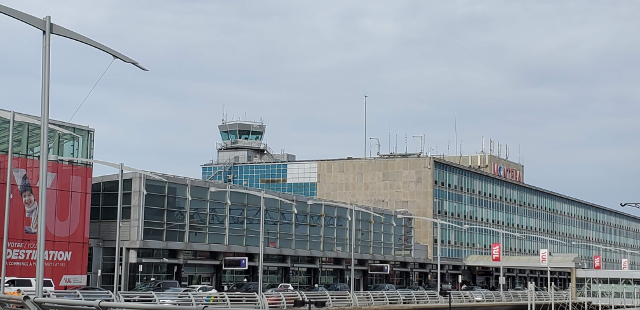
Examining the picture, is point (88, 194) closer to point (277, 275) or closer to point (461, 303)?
point (277, 275)

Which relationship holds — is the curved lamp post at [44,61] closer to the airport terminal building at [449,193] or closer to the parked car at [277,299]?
the parked car at [277,299]

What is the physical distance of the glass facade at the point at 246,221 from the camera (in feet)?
224

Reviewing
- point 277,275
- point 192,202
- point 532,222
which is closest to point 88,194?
point 192,202

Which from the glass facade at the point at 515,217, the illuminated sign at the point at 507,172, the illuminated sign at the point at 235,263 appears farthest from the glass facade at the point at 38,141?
the illuminated sign at the point at 507,172

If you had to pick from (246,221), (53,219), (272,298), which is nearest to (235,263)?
(272,298)

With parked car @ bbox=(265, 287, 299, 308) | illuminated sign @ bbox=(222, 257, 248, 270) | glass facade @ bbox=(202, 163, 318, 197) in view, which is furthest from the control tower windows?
parked car @ bbox=(265, 287, 299, 308)

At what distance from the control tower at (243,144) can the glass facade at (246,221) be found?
4032 cm

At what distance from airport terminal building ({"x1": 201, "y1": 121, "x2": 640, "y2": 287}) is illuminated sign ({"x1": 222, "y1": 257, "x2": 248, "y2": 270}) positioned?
44811 millimetres

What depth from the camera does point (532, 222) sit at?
5300 inches

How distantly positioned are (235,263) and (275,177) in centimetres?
5627

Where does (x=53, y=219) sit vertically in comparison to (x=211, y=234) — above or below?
above

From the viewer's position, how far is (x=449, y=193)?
11144 cm

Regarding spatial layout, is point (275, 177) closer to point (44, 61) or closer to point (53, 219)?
point (53, 219)

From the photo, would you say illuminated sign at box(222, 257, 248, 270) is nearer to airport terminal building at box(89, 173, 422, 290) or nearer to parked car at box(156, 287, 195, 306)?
airport terminal building at box(89, 173, 422, 290)
